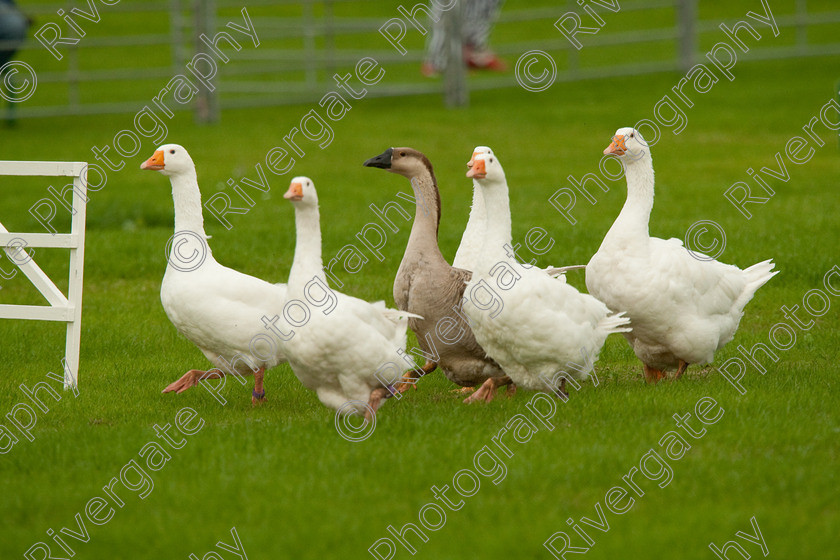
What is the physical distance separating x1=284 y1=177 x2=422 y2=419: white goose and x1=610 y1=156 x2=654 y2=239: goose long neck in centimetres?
153

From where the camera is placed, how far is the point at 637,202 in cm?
616

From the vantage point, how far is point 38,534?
13.9ft

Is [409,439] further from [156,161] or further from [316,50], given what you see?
[316,50]

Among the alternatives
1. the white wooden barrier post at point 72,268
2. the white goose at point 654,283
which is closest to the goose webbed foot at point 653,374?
the white goose at point 654,283

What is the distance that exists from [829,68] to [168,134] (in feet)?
44.6

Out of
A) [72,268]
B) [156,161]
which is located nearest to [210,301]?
[156,161]

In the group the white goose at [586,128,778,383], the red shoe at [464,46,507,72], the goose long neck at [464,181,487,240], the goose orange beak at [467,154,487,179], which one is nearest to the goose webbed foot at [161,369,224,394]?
the goose long neck at [464,181,487,240]

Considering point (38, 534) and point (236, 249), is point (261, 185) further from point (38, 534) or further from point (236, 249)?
point (38, 534)

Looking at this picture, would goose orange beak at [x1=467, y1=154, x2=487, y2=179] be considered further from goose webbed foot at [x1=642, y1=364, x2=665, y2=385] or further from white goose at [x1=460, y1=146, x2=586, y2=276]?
goose webbed foot at [x1=642, y1=364, x2=665, y2=385]

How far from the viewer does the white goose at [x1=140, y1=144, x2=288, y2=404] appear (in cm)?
575

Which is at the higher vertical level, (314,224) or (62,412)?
(314,224)

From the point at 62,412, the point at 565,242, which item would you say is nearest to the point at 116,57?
the point at 565,242

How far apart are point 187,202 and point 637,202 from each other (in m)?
2.84

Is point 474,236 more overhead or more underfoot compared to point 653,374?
more overhead
